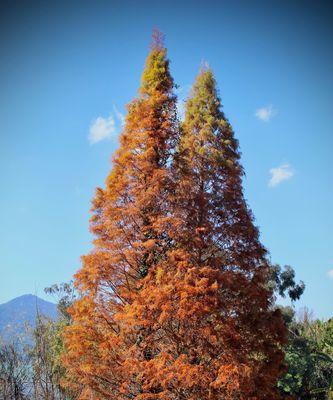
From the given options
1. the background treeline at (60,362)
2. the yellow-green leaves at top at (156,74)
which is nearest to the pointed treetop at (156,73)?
the yellow-green leaves at top at (156,74)

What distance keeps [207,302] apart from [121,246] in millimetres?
2938

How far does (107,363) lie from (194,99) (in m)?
9.38

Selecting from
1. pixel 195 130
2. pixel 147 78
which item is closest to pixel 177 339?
pixel 195 130

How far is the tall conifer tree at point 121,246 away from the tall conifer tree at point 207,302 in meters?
0.49

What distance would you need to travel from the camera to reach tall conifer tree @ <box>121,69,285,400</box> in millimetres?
8742

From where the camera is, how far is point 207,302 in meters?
9.03

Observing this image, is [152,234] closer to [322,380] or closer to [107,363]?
[107,363]

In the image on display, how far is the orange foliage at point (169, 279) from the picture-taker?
29.2ft

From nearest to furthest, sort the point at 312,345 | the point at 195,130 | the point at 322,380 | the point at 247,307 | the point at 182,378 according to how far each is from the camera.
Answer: the point at 182,378 < the point at 247,307 < the point at 195,130 < the point at 322,380 < the point at 312,345

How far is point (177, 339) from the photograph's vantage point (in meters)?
9.27

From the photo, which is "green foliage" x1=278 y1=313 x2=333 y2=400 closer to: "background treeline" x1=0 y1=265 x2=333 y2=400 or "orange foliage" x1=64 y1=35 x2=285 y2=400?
"background treeline" x1=0 y1=265 x2=333 y2=400

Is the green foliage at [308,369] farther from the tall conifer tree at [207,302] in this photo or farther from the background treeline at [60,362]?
the tall conifer tree at [207,302]

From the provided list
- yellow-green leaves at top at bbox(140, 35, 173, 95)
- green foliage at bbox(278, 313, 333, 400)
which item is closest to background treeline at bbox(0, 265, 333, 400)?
green foliage at bbox(278, 313, 333, 400)

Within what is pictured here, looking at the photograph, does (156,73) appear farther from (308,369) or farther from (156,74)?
(308,369)
